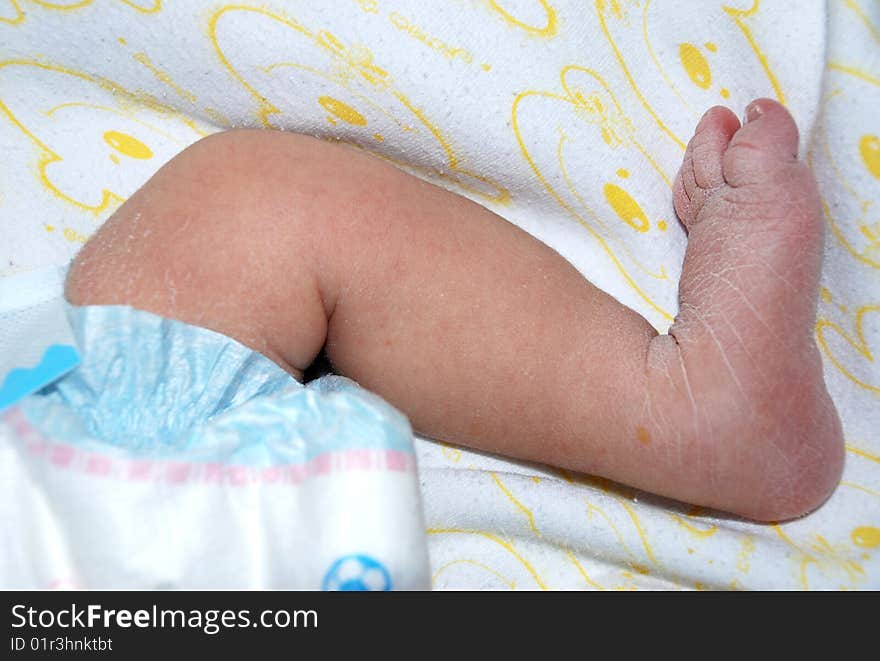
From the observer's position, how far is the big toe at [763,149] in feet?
3.04

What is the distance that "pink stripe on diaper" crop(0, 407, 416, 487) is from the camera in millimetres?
697


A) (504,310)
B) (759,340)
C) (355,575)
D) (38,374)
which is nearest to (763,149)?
(759,340)

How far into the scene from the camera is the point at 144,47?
3.23ft

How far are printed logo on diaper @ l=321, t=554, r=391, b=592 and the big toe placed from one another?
22.0 inches

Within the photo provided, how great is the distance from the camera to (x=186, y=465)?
2.34ft

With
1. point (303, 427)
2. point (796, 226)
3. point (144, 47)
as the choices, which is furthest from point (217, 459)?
point (796, 226)

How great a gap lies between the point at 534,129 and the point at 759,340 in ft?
1.12

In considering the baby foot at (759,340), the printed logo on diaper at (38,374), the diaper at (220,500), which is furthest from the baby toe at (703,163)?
the printed logo on diaper at (38,374)

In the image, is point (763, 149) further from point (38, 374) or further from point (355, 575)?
point (38, 374)

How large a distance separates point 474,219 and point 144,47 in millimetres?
417

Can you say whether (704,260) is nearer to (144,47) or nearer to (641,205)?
(641,205)

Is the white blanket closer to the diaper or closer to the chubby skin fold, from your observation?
the chubby skin fold
